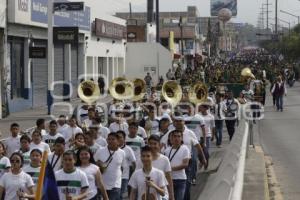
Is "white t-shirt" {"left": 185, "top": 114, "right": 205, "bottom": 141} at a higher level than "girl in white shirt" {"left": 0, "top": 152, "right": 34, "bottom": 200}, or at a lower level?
higher

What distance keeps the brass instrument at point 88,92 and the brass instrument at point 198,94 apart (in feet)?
7.94

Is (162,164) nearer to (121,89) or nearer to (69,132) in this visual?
(69,132)

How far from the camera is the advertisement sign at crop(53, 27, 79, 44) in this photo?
29.2 m

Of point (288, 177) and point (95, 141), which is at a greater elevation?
point (95, 141)

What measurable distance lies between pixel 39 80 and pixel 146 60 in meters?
19.4

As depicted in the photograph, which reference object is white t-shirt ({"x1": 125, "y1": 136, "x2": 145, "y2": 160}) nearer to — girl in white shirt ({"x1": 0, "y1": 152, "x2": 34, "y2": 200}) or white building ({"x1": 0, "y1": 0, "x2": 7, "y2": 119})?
girl in white shirt ({"x1": 0, "y1": 152, "x2": 34, "y2": 200})

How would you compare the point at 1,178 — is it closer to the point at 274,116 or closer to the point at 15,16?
the point at 15,16

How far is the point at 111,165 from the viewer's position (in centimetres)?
968

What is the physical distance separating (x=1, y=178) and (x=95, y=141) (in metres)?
2.69

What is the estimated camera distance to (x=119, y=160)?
9.72 meters

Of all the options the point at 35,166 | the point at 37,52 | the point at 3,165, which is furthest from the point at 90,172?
the point at 37,52

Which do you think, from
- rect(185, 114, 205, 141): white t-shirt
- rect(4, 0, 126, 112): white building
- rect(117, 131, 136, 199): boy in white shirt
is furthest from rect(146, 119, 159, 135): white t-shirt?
rect(4, 0, 126, 112): white building

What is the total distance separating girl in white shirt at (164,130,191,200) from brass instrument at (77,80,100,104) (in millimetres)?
7534

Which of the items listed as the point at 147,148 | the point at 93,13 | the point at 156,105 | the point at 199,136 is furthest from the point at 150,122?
the point at 93,13
